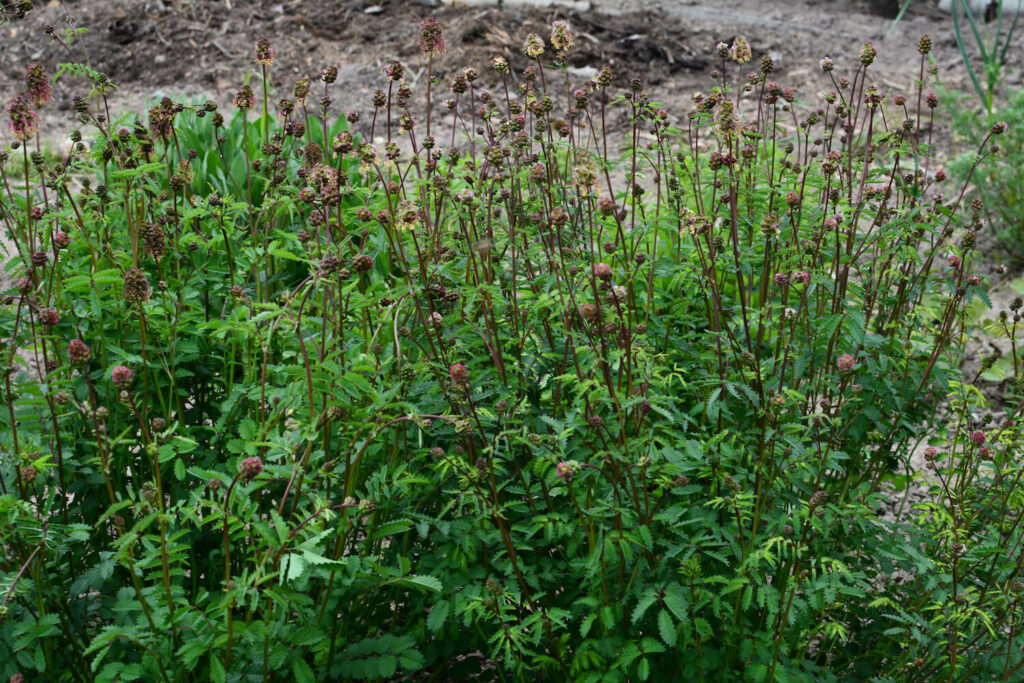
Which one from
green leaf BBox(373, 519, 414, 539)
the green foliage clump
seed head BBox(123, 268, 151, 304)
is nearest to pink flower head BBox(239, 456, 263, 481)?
the green foliage clump

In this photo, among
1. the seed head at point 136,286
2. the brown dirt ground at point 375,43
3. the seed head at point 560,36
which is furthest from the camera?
the brown dirt ground at point 375,43

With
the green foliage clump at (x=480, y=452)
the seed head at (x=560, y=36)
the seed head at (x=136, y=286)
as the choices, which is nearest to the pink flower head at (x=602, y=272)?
the green foliage clump at (x=480, y=452)

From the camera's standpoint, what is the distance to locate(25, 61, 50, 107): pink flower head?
7.73 ft

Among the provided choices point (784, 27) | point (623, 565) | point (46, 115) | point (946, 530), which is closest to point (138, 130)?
point (623, 565)

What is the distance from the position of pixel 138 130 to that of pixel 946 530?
236 cm

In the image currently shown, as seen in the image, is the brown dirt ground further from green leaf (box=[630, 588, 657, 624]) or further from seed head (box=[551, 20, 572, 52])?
green leaf (box=[630, 588, 657, 624])

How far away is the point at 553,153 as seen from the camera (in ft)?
8.84

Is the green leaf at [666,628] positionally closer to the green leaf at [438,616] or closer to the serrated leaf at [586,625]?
the serrated leaf at [586,625]

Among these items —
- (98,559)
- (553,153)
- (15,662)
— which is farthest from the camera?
(553,153)

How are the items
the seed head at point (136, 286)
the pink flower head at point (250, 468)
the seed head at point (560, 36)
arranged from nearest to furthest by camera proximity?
the pink flower head at point (250, 468) → the seed head at point (136, 286) → the seed head at point (560, 36)

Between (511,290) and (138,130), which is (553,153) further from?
(138,130)

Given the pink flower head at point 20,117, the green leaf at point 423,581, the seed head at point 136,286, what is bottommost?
the green leaf at point 423,581

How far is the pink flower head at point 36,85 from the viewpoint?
2.36 metres

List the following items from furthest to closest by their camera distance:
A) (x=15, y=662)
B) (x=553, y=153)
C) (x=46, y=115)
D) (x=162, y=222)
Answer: (x=46, y=115), (x=553, y=153), (x=162, y=222), (x=15, y=662)
